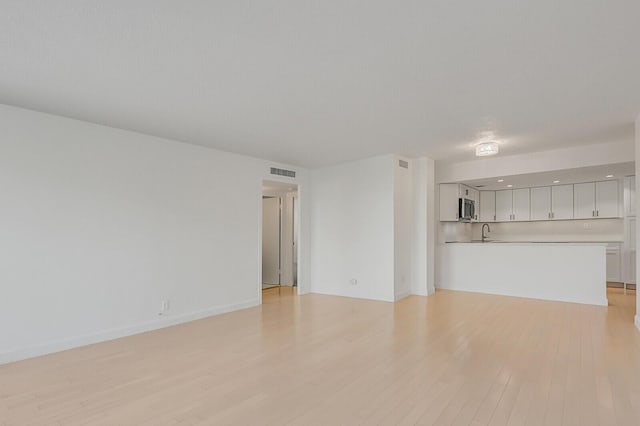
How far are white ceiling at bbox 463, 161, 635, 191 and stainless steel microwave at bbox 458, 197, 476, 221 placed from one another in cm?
52

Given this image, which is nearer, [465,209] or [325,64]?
[325,64]

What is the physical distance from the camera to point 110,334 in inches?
163

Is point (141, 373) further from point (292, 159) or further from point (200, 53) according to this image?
point (292, 159)

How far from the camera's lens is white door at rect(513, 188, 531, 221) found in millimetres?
8484

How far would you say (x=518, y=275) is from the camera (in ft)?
21.3

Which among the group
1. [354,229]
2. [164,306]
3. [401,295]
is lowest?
[401,295]

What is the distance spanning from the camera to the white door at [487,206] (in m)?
8.92

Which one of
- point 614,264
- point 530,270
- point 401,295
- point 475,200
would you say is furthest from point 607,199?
point 401,295

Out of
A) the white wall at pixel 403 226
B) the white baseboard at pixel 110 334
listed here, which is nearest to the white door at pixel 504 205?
the white wall at pixel 403 226

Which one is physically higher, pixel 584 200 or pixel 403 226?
pixel 584 200

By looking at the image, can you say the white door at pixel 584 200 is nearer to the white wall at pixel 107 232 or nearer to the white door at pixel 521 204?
the white door at pixel 521 204

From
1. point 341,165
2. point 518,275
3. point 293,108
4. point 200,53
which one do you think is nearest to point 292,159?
point 341,165

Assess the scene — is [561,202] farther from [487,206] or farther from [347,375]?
[347,375]

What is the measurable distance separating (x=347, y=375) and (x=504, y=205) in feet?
24.4
